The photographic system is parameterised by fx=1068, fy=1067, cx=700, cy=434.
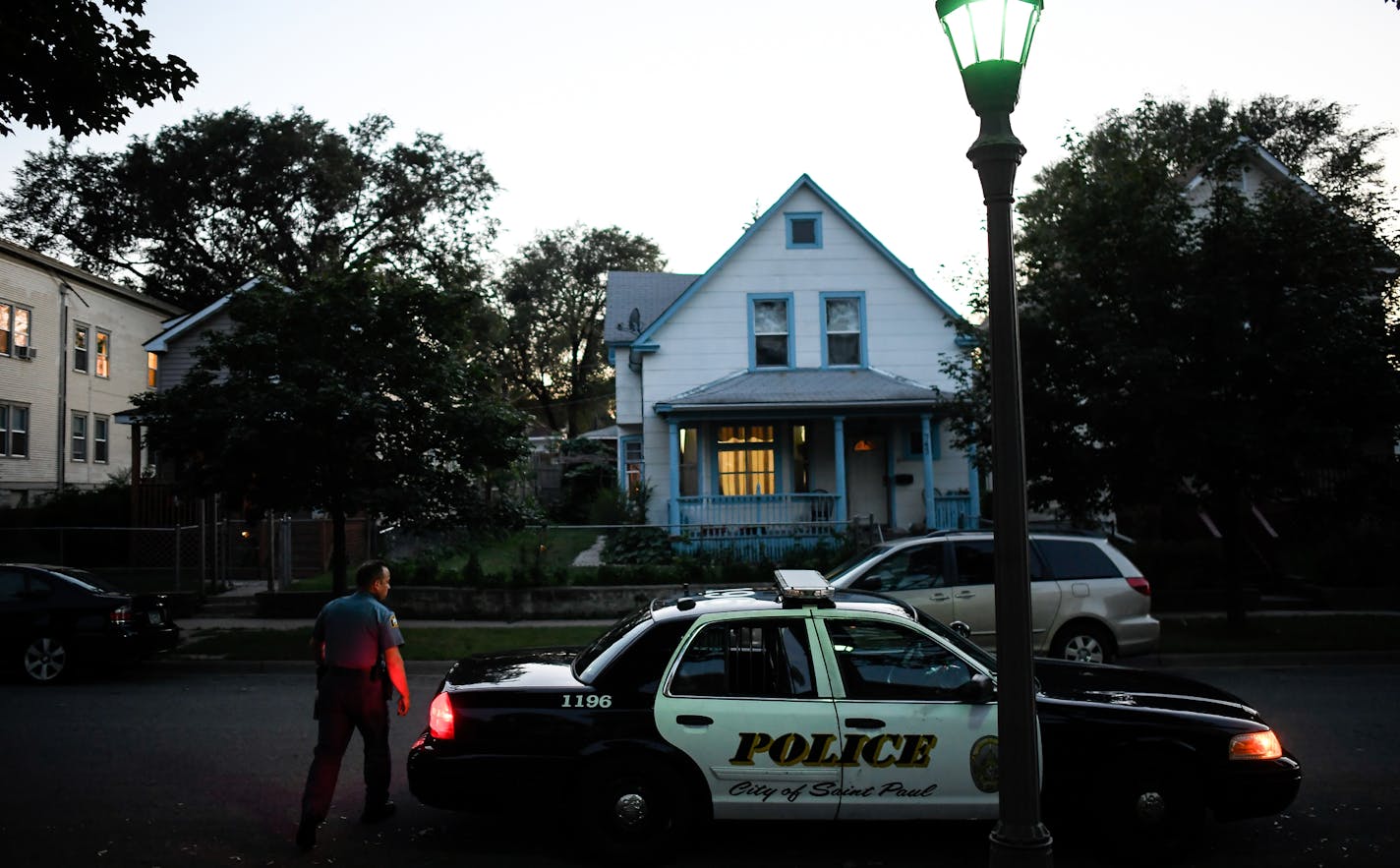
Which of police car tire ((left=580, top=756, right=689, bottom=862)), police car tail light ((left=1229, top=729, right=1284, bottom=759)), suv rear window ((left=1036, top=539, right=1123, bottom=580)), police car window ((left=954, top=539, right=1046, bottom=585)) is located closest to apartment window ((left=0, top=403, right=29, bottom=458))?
police car window ((left=954, top=539, right=1046, bottom=585))

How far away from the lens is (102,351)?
117ft

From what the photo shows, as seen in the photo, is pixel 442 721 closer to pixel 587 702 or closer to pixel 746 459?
pixel 587 702

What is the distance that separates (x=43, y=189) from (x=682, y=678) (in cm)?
4708

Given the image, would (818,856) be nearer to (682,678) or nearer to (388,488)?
(682,678)

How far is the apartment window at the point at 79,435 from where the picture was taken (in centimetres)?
3456

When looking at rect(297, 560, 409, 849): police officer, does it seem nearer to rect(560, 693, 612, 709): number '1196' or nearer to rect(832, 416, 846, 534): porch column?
rect(560, 693, 612, 709): number '1196'

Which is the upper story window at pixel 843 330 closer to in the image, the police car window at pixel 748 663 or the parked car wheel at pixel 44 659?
the parked car wheel at pixel 44 659

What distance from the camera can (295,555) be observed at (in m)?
21.9

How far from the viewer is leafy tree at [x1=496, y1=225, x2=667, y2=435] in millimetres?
58156

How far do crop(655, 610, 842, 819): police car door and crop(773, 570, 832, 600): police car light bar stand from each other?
430mm

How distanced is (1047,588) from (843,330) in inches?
544

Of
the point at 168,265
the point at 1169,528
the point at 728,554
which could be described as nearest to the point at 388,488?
the point at 728,554

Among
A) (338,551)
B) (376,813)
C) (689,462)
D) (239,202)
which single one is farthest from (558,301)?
(376,813)

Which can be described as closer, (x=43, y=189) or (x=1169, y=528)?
(x=1169, y=528)
